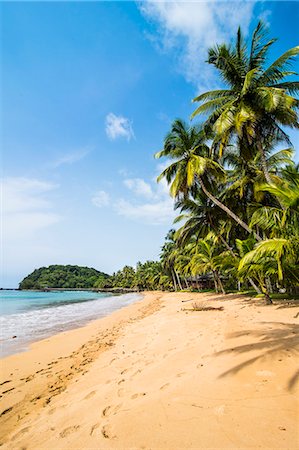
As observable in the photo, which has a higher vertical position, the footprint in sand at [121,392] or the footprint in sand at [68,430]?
the footprint in sand at [121,392]

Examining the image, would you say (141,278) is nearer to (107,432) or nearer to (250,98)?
(250,98)

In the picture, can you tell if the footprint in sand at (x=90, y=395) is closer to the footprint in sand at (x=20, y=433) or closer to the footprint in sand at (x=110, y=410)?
the footprint in sand at (x=110, y=410)

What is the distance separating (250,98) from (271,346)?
12025mm

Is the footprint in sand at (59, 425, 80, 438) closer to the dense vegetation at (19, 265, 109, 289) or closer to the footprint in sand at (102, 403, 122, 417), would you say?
the footprint in sand at (102, 403, 122, 417)

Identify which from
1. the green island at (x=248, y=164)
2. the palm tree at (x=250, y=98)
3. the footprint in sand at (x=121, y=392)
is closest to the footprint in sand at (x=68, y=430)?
the footprint in sand at (x=121, y=392)

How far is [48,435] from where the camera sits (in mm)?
2980

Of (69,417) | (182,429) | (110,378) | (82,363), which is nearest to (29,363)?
(82,363)

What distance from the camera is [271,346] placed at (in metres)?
4.41

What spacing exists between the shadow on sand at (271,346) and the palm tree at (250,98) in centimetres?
822

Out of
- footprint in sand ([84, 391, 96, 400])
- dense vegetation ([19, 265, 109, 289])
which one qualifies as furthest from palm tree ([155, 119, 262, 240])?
dense vegetation ([19, 265, 109, 289])

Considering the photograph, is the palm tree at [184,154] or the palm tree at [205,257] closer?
the palm tree at [184,154]

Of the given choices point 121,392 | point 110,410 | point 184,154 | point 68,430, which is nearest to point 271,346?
point 121,392

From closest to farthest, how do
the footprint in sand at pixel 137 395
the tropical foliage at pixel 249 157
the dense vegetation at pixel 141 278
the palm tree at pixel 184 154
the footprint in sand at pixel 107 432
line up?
the footprint in sand at pixel 107 432 < the footprint in sand at pixel 137 395 < the tropical foliage at pixel 249 157 < the palm tree at pixel 184 154 < the dense vegetation at pixel 141 278

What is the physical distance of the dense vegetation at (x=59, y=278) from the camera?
138625 mm
